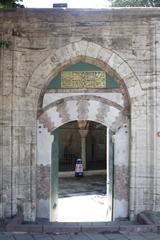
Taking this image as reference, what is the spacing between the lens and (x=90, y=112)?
5801 millimetres

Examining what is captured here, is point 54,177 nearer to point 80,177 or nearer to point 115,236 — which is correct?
point 115,236

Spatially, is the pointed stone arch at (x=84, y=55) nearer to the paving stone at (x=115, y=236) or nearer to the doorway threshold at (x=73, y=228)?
the doorway threshold at (x=73, y=228)

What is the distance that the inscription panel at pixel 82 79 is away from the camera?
18.9 feet

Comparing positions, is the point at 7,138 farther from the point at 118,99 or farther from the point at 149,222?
the point at 149,222

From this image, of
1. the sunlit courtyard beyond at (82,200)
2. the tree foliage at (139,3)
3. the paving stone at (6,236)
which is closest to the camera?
the paving stone at (6,236)

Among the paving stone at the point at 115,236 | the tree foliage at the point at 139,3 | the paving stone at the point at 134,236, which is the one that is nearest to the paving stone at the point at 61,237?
the paving stone at the point at 115,236

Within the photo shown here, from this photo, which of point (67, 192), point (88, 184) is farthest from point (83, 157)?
point (67, 192)

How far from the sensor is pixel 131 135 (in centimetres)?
568

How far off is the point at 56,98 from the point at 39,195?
1.65 metres

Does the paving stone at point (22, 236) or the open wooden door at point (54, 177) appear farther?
the open wooden door at point (54, 177)

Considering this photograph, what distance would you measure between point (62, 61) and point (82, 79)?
1.48 feet

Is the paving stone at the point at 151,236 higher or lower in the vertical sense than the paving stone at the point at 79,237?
higher

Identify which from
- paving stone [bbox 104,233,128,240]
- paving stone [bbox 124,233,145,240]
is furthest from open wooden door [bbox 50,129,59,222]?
paving stone [bbox 124,233,145,240]

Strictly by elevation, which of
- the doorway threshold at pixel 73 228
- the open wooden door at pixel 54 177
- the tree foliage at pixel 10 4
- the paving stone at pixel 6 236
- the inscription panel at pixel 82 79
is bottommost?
the paving stone at pixel 6 236
